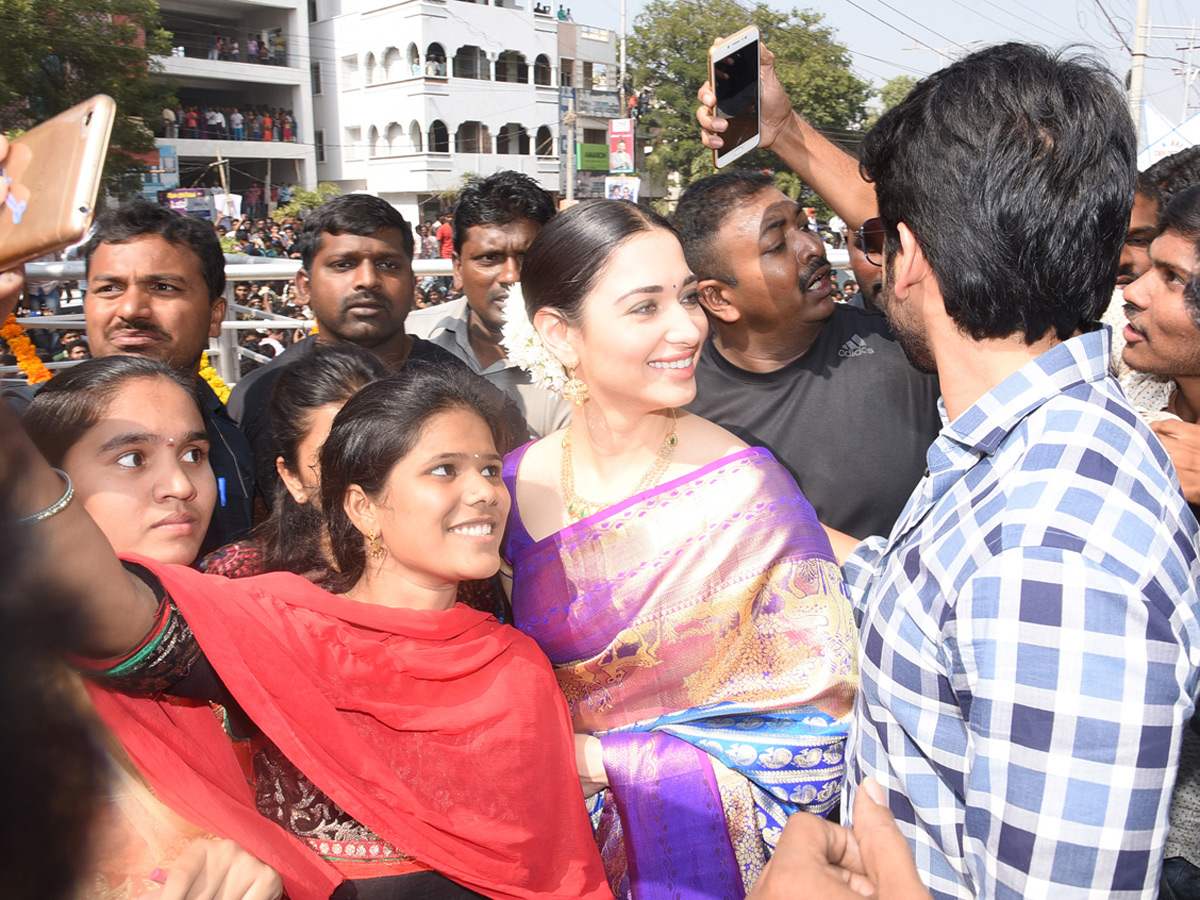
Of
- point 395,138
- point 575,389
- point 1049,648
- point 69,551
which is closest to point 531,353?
point 575,389

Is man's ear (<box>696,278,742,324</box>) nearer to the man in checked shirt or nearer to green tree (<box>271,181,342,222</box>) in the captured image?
the man in checked shirt

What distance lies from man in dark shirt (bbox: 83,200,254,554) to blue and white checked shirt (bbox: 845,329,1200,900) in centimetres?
209

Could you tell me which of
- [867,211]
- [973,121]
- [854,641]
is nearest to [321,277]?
[867,211]

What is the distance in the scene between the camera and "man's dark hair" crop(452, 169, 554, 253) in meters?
3.64

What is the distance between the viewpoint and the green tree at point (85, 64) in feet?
63.6

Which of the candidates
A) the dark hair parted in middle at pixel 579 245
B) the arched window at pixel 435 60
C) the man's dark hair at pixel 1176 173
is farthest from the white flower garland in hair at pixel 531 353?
the arched window at pixel 435 60

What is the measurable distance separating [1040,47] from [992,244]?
37 centimetres

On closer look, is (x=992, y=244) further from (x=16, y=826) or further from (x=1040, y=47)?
(x=16, y=826)

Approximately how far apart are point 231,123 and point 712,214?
35699mm

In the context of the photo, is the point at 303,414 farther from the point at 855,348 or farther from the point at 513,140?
the point at 513,140

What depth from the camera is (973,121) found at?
50.8 inches

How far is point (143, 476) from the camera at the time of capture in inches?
69.4

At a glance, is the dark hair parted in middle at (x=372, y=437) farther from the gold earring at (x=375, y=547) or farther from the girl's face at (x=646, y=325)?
the girl's face at (x=646, y=325)

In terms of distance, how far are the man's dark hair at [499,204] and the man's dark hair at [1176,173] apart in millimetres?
2502
